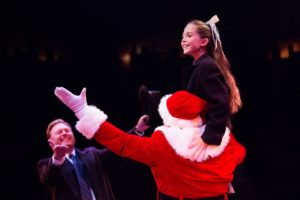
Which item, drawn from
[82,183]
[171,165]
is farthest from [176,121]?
[82,183]

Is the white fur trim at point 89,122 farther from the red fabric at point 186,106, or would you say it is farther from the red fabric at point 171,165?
the red fabric at point 186,106

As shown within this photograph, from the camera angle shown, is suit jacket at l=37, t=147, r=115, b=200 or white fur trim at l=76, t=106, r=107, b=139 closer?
white fur trim at l=76, t=106, r=107, b=139

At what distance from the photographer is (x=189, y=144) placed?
5.05 ft

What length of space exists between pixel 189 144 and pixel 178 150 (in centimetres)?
5

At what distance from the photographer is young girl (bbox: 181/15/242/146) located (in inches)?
60.2

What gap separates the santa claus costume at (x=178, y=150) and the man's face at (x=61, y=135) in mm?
535

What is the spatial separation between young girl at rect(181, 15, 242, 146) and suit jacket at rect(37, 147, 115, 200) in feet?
2.34

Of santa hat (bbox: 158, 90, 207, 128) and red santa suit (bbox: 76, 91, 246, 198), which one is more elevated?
santa hat (bbox: 158, 90, 207, 128)

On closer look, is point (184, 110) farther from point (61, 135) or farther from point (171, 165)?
point (61, 135)

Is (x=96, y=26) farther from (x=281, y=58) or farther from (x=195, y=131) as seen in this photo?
(x=195, y=131)

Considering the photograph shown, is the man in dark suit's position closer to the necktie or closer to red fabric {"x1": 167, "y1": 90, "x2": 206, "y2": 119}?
the necktie

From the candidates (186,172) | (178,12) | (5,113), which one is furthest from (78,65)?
(186,172)

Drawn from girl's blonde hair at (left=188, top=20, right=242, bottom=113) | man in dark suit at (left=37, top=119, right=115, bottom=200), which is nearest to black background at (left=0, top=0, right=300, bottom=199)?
man in dark suit at (left=37, top=119, right=115, bottom=200)

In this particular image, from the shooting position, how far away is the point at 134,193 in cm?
295
